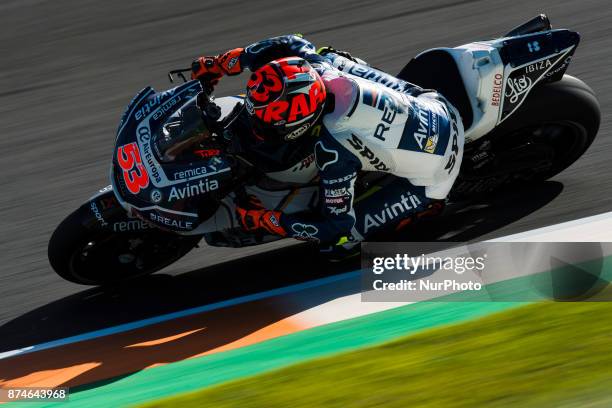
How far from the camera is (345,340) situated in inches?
212

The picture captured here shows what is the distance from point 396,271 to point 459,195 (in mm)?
986

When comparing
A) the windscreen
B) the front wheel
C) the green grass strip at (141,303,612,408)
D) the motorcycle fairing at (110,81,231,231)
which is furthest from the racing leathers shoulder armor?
the green grass strip at (141,303,612,408)

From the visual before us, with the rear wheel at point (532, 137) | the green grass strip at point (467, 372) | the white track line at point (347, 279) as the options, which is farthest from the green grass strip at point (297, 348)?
the rear wheel at point (532, 137)

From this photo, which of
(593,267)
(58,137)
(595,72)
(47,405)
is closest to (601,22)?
(595,72)

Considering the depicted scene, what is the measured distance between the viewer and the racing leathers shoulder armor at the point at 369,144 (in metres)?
6.08

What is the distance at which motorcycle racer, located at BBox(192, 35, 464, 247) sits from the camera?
5.88 meters

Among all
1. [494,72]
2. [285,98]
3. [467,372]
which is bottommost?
[467,372]

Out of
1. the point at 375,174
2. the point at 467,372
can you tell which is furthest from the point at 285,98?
the point at 467,372

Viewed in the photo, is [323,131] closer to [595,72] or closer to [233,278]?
[233,278]

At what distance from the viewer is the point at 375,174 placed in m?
6.64
